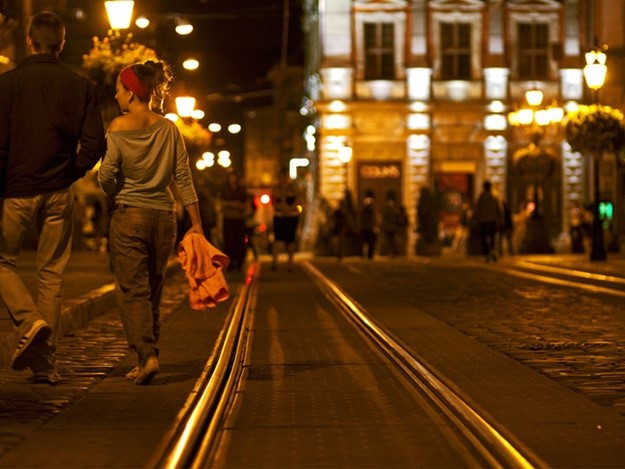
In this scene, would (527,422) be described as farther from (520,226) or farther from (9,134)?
(520,226)

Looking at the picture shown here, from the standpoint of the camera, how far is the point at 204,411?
7352mm

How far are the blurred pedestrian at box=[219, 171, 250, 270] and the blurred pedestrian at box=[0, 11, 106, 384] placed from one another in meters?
14.9

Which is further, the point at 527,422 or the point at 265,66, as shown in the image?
the point at 265,66

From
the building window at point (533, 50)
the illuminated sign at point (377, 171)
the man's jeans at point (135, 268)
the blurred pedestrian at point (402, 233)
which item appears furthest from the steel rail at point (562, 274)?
the building window at point (533, 50)

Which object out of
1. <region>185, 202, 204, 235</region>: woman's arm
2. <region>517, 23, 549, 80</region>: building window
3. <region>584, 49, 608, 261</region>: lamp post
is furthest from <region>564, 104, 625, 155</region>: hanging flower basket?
<region>185, 202, 204, 235</region>: woman's arm

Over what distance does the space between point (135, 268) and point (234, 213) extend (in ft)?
48.6

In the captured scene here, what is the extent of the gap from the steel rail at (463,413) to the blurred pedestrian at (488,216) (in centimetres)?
1732

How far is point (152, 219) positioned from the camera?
347 inches

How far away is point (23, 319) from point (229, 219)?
15458 millimetres

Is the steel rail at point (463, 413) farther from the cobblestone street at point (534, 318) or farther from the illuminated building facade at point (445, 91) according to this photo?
the illuminated building facade at point (445, 91)

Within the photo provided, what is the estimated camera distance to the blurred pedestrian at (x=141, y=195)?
8705 millimetres

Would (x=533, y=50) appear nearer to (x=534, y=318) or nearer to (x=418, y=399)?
(x=534, y=318)

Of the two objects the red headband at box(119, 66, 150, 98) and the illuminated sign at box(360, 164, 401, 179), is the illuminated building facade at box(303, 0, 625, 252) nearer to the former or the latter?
the illuminated sign at box(360, 164, 401, 179)

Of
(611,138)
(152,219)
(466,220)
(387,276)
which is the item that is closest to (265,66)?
(466,220)
